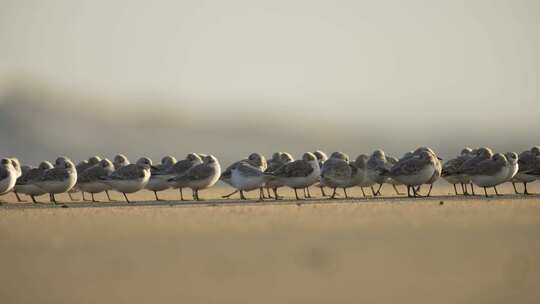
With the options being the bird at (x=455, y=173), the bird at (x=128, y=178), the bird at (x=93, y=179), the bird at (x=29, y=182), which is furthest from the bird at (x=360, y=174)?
the bird at (x=29, y=182)

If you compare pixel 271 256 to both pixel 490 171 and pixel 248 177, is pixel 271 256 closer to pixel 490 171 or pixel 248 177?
pixel 248 177

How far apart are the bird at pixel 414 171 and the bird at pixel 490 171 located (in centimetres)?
126

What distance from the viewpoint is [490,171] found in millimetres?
32312

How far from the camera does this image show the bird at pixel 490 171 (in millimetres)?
32312

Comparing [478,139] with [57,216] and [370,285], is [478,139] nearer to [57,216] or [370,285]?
[57,216]

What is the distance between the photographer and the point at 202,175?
3209cm

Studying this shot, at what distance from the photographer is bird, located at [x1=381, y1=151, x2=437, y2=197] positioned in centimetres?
3180

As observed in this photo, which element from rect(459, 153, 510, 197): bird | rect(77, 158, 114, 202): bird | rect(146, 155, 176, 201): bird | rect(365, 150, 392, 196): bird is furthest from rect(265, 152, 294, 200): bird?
rect(459, 153, 510, 197): bird

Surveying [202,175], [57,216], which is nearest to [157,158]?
[202,175]

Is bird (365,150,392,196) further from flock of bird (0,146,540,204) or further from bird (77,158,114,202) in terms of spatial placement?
bird (77,158,114,202)

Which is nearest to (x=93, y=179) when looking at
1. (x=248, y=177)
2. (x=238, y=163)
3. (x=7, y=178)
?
(x=7, y=178)

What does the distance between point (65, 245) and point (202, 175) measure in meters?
13.4

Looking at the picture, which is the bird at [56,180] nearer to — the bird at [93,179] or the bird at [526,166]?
the bird at [93,179]

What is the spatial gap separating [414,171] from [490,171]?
2.21 meters
